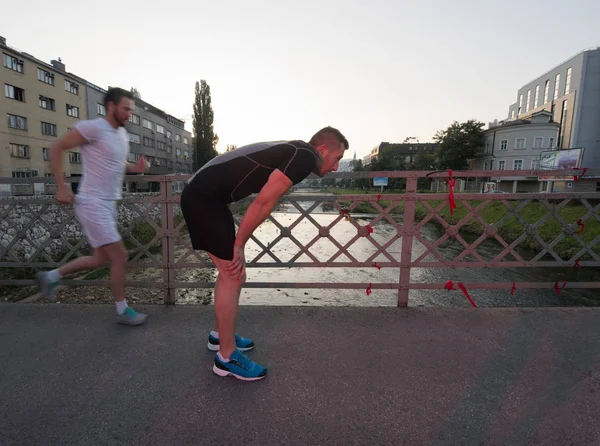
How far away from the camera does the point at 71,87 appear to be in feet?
112

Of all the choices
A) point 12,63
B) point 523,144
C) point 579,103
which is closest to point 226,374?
point 12,63

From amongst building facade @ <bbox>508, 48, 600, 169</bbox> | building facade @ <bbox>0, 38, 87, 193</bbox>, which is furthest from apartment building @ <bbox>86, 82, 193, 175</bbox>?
building facade @ <bbox>508, 48, 600, 169</bbox>

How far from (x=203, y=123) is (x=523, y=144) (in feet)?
163

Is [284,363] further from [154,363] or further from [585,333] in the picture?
[585,333]

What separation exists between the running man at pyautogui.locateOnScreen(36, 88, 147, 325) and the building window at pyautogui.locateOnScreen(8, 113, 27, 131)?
34.8 m

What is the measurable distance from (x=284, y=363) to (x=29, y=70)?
39.1m

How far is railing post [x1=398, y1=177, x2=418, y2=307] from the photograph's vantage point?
10.5ft

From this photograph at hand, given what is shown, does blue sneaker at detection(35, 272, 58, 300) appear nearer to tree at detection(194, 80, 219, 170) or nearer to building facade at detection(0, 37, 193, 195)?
building facade at detection(0, 37, 193, 195)

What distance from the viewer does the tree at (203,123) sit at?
50688 mm

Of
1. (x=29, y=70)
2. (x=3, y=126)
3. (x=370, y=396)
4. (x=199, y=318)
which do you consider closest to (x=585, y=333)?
(x=370, y=396)

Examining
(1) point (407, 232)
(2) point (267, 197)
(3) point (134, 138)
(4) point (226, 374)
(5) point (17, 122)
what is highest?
(3) point (134, 138)

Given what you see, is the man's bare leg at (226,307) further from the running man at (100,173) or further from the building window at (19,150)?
the building window at (19,150)

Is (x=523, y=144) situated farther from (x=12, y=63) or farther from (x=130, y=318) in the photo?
(x=12, y=63)

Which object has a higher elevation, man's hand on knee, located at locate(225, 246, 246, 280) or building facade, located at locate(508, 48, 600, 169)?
building facade, located at locate(508, 48, 600, 169)
